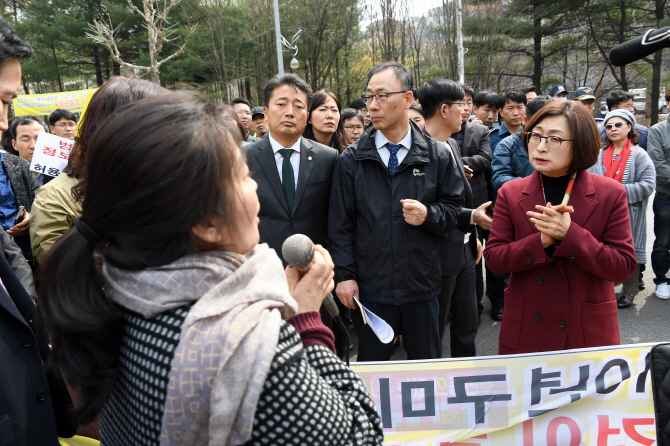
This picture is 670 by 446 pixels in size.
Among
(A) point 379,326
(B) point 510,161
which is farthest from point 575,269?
(B) point 510,161

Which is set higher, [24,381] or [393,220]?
[393,220]

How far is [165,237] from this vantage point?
92cm

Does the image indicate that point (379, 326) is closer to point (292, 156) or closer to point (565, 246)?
point (565, 246)

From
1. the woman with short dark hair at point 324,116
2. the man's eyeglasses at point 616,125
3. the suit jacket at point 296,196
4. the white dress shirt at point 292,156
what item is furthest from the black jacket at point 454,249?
the man's eyeglasses at point 616,125

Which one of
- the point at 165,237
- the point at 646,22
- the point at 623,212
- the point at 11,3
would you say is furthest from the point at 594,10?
the point at 11,3

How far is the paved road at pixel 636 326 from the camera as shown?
387cm

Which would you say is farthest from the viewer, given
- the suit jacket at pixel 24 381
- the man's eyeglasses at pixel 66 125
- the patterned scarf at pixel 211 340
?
the man's eyeglasses at pixel 66 125

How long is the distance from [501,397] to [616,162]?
354 centimetres

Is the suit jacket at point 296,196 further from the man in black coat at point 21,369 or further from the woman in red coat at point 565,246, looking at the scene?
the man in black coat at point 21,369

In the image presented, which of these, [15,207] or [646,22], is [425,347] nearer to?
[15,207]

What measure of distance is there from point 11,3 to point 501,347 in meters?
29.4

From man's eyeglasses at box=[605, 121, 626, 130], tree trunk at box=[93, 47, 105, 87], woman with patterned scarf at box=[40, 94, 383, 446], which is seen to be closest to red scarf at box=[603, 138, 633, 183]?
man's eyeglasses at box=[605, 121, 626, 130]

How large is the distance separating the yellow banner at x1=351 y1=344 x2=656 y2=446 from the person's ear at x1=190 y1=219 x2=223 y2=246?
1.37m

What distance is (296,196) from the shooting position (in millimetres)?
2969
